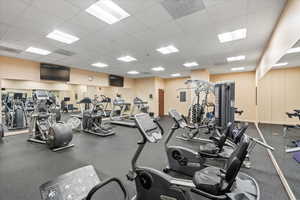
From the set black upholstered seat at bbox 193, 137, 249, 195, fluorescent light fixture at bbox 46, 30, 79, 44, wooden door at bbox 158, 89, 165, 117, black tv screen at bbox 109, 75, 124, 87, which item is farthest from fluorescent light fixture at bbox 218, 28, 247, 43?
black tv screen at bbox 109, 75, 124, 87

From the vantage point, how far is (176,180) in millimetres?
1514

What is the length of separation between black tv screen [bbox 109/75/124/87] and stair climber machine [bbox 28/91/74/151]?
5197mm

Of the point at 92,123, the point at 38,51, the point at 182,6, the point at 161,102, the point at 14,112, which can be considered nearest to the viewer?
the point at 182,6

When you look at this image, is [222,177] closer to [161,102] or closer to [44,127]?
[44,127]

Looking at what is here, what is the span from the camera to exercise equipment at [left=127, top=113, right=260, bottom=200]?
1.39 meters

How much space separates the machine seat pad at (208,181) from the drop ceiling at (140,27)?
2.87m

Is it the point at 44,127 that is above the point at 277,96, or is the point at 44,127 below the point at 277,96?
below

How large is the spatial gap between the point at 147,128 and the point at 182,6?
2477mm

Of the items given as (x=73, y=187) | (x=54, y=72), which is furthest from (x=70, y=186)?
(x=54, y=72)

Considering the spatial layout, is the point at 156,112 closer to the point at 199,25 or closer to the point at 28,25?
the point at 199,25

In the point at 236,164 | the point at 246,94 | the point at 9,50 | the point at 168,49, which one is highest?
the point at 168,49

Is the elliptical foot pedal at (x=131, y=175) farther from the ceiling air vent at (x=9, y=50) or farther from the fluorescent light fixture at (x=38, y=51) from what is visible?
the ceiling air vent at (x=9, y=50)

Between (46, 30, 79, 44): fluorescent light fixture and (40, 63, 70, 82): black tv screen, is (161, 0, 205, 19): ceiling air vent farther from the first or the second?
(40, 63, 70, 82): black tv screen

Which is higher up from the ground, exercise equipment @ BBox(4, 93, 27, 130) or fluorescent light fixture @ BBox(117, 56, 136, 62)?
fluorescent light fixture @ BBox(117, 56, 136, 62)
